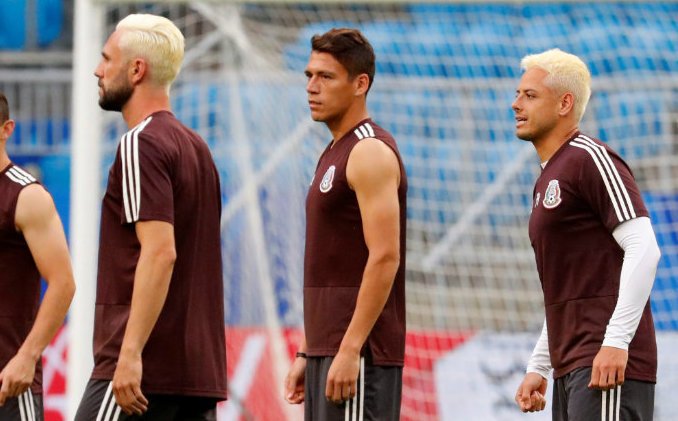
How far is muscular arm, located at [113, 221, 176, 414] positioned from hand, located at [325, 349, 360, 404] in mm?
622

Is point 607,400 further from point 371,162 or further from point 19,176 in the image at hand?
point 19,176

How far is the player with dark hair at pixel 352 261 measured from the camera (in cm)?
436

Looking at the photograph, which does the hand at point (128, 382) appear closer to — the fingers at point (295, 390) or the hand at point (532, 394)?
the fingers at point (295, 390)

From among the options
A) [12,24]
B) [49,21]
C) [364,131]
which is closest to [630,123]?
[364,131]

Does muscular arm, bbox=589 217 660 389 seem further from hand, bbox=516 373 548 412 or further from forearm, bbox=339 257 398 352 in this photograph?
forearm, bbox=339 257 398 352

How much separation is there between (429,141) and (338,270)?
4.35 m

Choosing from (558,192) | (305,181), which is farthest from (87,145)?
(558,192)

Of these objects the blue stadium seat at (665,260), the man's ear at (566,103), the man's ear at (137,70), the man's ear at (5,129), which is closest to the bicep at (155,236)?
the man's ear at (137,70)

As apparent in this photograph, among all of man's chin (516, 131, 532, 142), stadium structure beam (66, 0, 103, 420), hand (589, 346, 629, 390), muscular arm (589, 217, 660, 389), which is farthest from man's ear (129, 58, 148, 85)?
stadium structure beam (66, 0, 103, 420)

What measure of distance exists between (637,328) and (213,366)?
4.60 feet

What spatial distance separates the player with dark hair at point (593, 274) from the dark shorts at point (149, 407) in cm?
121

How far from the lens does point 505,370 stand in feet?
25.2

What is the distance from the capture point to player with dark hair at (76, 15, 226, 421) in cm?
410

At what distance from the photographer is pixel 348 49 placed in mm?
4727
